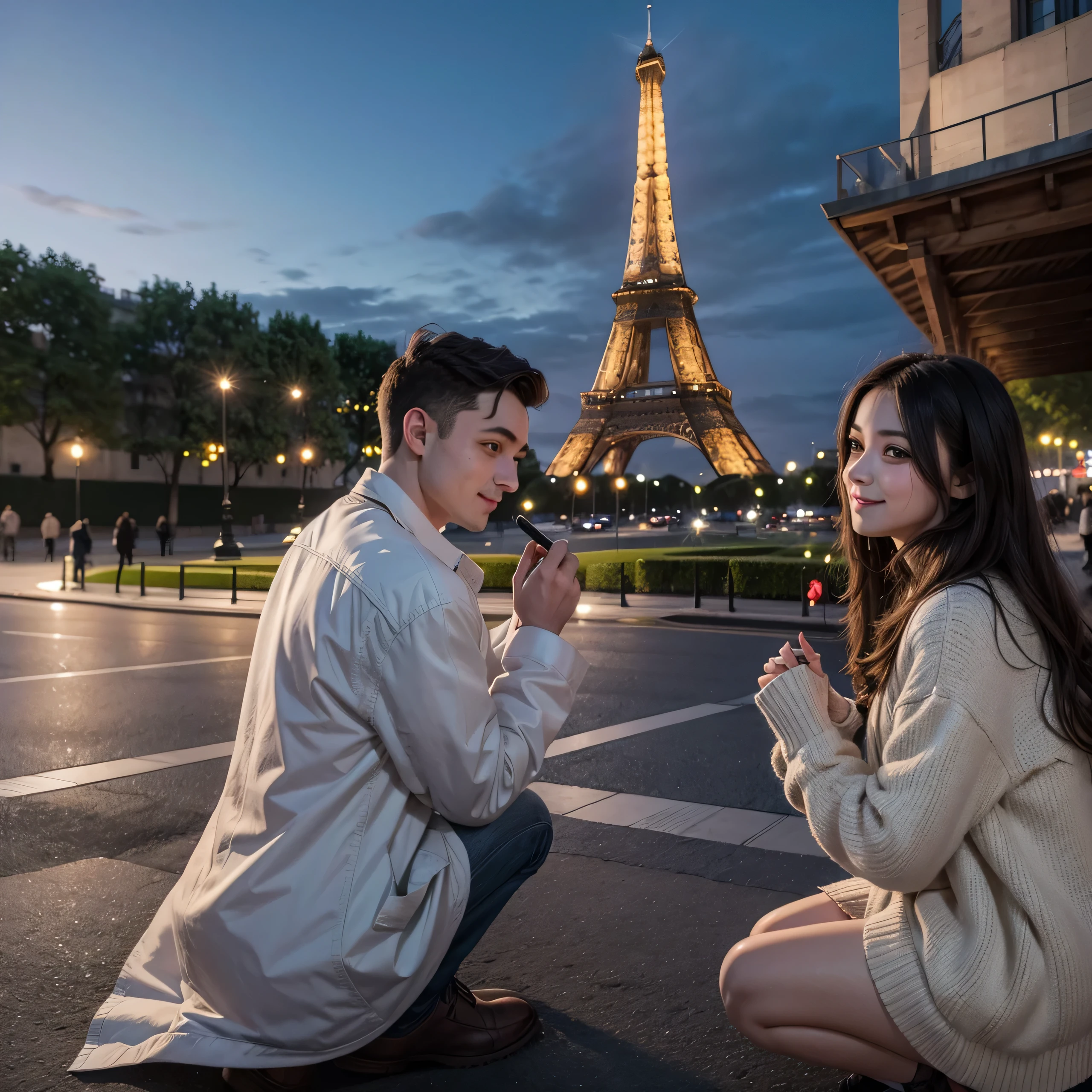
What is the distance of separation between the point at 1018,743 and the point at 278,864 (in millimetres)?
1536

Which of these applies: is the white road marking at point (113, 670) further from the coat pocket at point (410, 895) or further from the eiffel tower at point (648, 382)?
the eiffel tower at point (648, 382)

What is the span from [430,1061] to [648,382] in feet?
173

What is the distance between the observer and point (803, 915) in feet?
7.97

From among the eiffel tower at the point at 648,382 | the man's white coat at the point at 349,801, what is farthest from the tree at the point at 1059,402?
the man's white coat at the point at 349,801

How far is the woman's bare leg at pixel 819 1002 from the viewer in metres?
2.02

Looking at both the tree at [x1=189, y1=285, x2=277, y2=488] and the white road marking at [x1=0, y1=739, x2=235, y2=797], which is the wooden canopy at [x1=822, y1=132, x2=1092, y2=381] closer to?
the white road marking at [x1=0, y1=739, x2=235, y2=797]

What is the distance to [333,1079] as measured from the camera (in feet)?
8.21

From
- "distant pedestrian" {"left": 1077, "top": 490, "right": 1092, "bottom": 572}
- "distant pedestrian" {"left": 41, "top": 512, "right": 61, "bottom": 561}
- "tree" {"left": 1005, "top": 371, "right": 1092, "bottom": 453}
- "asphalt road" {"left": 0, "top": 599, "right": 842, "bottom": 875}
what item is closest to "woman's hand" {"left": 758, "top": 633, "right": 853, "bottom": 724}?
"asphalt road" {"left": 0, "top": 599, "right": 842, "bottom": 875}

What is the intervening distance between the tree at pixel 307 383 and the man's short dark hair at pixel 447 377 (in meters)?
52.0

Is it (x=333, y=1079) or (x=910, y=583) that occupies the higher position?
(x=910, y=583)

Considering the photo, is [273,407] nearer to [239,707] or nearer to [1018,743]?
[239,707]

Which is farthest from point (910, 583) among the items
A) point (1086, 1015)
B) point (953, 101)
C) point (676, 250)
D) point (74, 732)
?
point (676, 250)

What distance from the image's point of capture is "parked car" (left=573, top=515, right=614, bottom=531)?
6831 cm

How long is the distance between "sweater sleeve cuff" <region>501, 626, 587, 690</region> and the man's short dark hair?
0.55 meters
